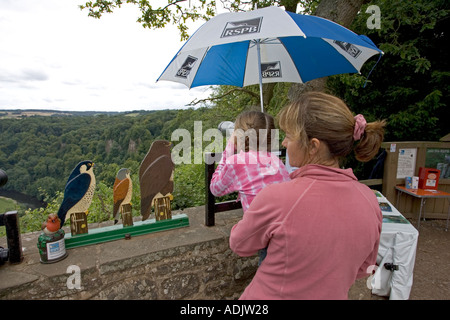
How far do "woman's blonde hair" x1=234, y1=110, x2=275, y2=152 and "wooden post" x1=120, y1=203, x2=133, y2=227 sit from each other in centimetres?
105

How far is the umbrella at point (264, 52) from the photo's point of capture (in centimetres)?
183

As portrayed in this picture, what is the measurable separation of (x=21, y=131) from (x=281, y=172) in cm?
749

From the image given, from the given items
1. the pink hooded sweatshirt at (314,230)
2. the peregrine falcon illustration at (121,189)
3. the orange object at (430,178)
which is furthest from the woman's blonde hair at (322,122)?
the orange object at (430,178)

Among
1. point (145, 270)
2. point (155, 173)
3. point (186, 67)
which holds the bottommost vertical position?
point (145, 270)

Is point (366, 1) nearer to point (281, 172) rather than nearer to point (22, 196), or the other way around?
point (281, 172)

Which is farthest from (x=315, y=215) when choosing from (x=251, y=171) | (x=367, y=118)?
(x=367, y=118)

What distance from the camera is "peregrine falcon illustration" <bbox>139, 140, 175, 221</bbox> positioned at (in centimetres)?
214

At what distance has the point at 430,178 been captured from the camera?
4.77 meters

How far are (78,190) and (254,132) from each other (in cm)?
133

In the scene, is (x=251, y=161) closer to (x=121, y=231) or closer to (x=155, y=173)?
(x=155, y=173)

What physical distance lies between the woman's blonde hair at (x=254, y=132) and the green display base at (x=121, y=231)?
1.02 meters

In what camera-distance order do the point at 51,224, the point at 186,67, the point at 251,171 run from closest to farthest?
the point at 251,171, the point at 51,224, the point at 186,67

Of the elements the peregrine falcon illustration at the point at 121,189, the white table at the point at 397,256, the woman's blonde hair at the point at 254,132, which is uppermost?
the woman's blonde hair at the point at 254,132
